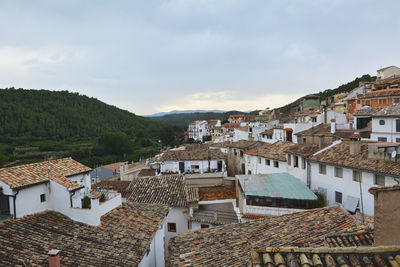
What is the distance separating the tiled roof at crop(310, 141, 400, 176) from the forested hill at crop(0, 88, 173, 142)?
224ft

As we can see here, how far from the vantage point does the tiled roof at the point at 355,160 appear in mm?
13643

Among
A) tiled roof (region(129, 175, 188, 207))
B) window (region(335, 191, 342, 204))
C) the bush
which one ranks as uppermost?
the bush

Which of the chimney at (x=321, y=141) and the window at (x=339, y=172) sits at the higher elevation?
the chimney at (x=321, y=141)

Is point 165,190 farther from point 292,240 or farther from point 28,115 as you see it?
point 28,115

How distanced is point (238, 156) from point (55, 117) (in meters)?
69.4

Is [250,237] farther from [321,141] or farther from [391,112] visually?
[391,112]

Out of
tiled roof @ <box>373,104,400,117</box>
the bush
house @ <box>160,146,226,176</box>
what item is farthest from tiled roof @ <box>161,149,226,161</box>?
the bush

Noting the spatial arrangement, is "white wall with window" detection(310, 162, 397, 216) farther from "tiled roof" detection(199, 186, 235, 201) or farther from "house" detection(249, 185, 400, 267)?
"house" detection(249, 185, 400, 267)

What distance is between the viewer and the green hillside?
6153 centimetres

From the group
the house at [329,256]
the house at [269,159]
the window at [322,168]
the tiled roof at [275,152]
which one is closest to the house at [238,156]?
the house at [269,159]

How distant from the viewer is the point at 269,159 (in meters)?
23.9

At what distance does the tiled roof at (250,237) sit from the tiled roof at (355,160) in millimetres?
3997

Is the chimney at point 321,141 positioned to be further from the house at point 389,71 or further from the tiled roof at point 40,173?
the house at point 389,71

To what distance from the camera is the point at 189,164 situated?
2973 centimetres
